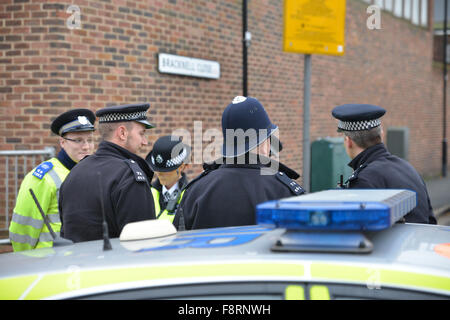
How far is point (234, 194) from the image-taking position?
9.14 ft

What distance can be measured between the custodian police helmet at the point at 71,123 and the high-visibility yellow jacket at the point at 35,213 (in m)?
0.49

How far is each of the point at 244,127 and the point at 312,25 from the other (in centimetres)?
346

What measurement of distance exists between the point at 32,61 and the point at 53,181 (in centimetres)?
282

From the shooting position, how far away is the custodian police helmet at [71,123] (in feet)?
14.3

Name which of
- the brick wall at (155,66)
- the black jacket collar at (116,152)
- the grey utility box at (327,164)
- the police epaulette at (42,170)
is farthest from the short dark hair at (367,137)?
the grey utility box at (327,164)

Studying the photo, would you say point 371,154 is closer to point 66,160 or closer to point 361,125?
point 361,125

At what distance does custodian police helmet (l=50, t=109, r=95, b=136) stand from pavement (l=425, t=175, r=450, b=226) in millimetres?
8673

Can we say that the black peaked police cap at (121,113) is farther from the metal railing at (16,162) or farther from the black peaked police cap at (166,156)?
the metal railing at (16,162)

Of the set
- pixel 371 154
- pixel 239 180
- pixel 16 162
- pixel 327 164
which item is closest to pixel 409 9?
pixel 327 164

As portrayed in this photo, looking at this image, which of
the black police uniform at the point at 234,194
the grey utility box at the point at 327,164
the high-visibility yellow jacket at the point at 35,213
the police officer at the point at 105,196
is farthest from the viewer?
the grey utility box at the point at 327,164

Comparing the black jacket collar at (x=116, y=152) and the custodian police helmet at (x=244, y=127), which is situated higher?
the custodian police helmet at (x=244, y=127)

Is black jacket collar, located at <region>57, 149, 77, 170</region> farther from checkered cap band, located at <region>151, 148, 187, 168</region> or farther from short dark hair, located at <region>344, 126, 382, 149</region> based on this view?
short dark hair, located at <region>344, 126, 382, 149</region>
